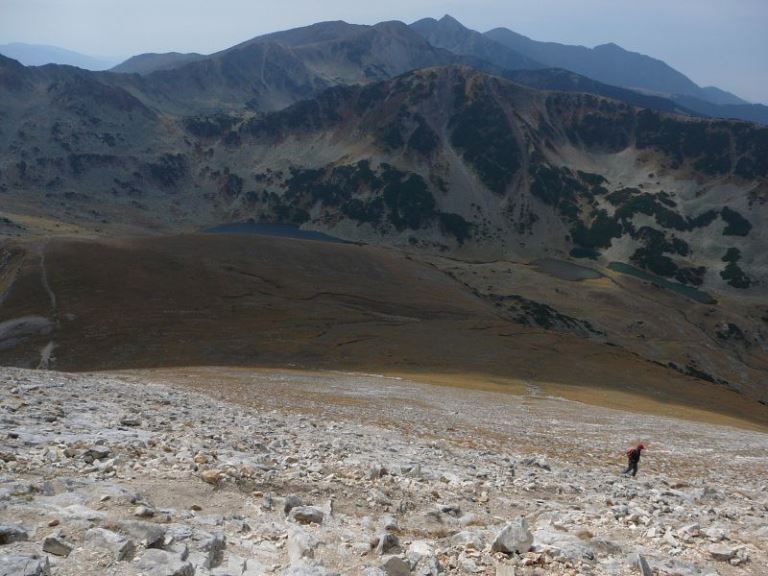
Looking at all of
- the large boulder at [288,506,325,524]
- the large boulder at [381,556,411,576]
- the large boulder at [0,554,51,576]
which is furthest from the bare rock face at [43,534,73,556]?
the large boulder at [381,556,411,576]

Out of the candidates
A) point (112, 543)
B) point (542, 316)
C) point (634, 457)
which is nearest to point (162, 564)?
point (112, 543)

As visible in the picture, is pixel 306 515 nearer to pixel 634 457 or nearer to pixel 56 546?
pixel 56 546

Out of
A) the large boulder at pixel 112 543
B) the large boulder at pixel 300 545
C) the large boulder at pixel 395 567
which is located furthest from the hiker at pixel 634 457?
the large boulder at pixel 112 543

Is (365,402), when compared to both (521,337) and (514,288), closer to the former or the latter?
(521,337)

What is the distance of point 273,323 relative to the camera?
90625 millimetres

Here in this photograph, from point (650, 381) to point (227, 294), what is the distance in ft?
229

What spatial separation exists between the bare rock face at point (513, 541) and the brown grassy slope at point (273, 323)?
54.3 m

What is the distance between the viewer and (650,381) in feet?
265

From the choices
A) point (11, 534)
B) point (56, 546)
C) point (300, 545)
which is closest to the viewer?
point (56, 546)

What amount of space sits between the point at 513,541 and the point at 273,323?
270 feet

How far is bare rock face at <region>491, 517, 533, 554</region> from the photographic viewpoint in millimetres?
10672

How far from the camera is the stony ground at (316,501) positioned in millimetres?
9500

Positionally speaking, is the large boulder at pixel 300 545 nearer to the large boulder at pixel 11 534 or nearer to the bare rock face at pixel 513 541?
the bare rock face at pixel 513 541

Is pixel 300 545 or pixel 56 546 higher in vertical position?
pixel 56 546
